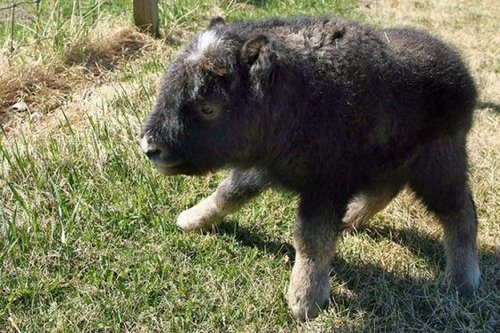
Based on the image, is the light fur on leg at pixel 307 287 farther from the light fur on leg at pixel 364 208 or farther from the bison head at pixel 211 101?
the bison head at pixel 211 101

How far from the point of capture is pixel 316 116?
11.7 feet

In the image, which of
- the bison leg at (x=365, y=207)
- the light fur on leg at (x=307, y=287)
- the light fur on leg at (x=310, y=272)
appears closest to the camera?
the light fur on leg at (x=310, y=272)

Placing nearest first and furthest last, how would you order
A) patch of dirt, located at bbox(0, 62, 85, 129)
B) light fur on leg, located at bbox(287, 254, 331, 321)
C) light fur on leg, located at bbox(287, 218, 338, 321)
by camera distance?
light fur on leg, located at bbox(287, 218, 338, 321), light fur on leg, located at bbox(287, 254, 331, 321), patch of dirt, located at bbox(0, 62, 85, 129)

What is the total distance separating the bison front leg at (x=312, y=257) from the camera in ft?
12.3

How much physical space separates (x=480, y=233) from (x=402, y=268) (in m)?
0.83

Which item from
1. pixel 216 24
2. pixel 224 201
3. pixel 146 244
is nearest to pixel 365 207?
pixel 224 201

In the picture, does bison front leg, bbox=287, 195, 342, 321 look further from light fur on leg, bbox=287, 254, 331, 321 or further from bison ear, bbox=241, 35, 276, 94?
bison ear, bbox=241, 35, 276, 94

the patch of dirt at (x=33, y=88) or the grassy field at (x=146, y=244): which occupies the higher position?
the patch of dirt at (x=33, y=88)

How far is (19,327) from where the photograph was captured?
3703 mm

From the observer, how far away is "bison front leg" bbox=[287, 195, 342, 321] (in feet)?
12.3

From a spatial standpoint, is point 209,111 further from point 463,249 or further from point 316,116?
point 463,249

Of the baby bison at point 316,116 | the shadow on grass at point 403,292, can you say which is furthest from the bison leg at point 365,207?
the baby bison at point 316,116

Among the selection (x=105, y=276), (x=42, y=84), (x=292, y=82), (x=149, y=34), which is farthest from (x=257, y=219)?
(x=149, y=34)

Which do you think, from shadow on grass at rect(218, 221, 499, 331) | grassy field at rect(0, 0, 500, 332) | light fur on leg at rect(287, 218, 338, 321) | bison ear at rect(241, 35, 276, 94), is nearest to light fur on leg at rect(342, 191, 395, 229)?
grassy field at rect(0, 0, 500, 332)
